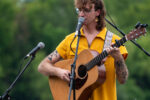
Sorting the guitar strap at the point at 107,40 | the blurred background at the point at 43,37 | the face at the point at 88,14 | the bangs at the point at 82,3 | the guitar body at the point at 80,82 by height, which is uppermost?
the blurred background at the point at 43,37

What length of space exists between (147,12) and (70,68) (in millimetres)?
54888

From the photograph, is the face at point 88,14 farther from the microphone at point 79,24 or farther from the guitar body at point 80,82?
the guitar body at point 80,82

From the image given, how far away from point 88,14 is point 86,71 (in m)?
0.75

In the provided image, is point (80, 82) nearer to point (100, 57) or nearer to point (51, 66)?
point (100, 57)

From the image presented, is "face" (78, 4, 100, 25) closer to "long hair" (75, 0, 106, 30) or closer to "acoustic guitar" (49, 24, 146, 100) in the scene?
"long hair" (75, 0, 106, 30)

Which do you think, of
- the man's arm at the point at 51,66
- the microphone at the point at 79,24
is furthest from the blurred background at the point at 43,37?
the microphone at the point at 79,24

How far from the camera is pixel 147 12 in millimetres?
61312

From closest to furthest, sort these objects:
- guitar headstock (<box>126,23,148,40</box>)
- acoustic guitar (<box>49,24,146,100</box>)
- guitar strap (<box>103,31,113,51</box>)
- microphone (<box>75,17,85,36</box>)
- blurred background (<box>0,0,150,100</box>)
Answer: guitar headstock (<box>126,23,148,40</box>) → acoustic guitar (<box>49,24,146,100</box>) → microphone (<box>75,17,85,36</box>) → guitar strap (<box>103,31,113,51</box>) → blurred background (<box>0,0,150,100</box>)

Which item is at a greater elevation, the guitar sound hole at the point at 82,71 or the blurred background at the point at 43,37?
the blurred background at the point at 43,37

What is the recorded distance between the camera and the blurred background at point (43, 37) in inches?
1790

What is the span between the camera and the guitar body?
22.5ft

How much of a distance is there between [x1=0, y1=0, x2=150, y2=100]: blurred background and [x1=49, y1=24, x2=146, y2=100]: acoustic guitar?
33679mm

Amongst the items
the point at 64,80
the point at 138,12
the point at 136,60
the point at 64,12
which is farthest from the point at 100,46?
the point at 138,12

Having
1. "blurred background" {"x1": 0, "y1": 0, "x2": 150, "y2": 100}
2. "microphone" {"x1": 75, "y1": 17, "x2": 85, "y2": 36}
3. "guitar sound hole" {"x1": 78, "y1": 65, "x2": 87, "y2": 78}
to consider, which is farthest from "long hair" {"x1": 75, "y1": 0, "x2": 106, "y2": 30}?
"blurred background" {"x1": 0, "y1": 0, "x2": 150, "y2": 100}
